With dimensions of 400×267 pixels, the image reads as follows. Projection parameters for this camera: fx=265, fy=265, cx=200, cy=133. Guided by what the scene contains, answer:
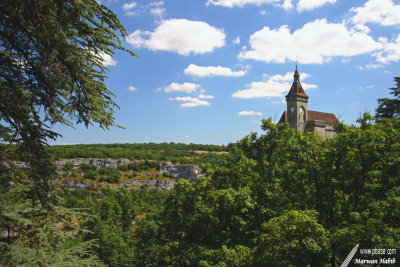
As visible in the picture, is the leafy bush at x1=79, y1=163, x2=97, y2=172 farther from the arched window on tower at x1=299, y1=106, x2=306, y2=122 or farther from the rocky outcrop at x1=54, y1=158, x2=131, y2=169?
the arched window on tower at x1=299, y1=106, x2=306, y2=122

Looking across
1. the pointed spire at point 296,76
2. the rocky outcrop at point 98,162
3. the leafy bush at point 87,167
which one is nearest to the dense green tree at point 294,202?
the pointed spire at point 296,76

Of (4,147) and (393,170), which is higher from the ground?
(4,147)

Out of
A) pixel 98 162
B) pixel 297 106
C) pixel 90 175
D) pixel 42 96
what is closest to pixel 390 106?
pixel 297 106

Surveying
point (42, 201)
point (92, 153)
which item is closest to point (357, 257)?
point (42, 201)

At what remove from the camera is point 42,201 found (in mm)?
6730

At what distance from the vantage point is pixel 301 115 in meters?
50.8

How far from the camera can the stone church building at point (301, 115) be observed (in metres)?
49.6

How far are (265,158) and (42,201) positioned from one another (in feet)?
43.0

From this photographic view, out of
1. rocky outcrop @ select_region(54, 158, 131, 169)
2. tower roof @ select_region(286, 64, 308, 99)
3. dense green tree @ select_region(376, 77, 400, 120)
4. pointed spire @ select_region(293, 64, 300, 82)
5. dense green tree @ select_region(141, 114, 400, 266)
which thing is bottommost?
rocky outcrop @ select_region(54, 158, 131, 169)

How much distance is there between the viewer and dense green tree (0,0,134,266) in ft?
18.0

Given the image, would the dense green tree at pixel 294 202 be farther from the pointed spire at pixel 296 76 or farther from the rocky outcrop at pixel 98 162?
the rocky outcrop at pixel 98 162

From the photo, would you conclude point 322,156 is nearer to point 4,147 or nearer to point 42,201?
point 42,201

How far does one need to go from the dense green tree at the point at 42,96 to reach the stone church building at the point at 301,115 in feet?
153

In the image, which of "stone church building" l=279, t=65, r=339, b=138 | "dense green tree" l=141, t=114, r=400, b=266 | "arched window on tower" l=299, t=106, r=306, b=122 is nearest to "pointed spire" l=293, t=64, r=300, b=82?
"stone church building" l=279, t=65, r=339, b=138
